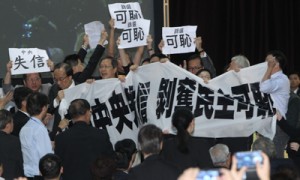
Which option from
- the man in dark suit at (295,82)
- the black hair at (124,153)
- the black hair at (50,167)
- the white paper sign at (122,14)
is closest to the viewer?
the black hair at (50,167)

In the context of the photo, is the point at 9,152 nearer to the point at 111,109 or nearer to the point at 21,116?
the point at 21,116

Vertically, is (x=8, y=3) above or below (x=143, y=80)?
above

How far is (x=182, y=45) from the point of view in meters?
8.48

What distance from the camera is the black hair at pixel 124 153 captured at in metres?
5.34

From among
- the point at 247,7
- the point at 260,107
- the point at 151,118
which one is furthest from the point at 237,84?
the point at 247,7

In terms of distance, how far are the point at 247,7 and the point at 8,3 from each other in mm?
3728

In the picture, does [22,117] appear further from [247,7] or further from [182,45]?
[247,7]

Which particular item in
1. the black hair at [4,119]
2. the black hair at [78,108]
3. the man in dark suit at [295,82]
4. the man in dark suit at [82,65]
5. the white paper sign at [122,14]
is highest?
the white paper sign at [122,14]

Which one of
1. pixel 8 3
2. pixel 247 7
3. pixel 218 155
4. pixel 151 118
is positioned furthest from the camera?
pixel 247 7

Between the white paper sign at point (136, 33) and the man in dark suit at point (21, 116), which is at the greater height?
the white paper sign at point (136, 33)

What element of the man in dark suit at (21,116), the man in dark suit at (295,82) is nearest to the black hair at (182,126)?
the man in dark suit at (21,116)

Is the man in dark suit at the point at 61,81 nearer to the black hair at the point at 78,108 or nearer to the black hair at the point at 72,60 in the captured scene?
the black hair at the point at 72,60

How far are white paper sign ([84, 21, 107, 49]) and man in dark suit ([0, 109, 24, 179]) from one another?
111 inches

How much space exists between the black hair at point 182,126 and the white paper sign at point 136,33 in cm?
289
